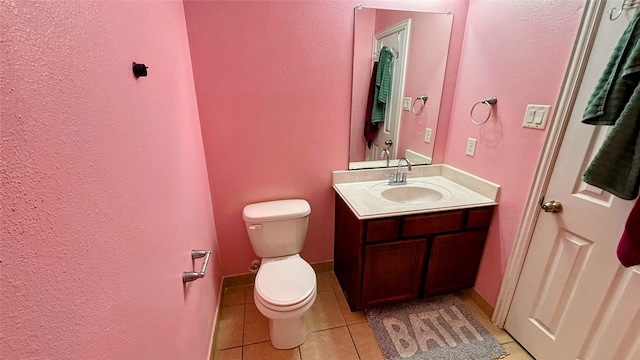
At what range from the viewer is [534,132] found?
50.7 inches

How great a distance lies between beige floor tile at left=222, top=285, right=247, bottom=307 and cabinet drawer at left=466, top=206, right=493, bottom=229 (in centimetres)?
160

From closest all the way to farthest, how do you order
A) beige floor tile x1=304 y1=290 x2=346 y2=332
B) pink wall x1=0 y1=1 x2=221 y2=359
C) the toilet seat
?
pink wall x1=0 y1=1 x2=221 y2=359
the toilet seat
beige floor tile x1=304 y1=290 x2=346 y2=332

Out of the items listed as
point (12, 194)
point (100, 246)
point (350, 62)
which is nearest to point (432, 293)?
point (350, 62)

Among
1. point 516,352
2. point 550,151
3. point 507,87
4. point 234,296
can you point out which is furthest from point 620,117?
point 234,296

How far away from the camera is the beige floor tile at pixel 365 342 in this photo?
1.43 meters

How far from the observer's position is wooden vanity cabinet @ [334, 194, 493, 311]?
1469 millimetres

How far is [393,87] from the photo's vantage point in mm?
1761

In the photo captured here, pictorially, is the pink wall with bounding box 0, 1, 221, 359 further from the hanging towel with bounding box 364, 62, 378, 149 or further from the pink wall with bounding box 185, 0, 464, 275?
the hanging towel with bounding box 364, 62, 378, 149

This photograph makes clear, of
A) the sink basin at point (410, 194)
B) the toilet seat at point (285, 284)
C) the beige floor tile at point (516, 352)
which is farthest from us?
the sink basin at point (410, 194)

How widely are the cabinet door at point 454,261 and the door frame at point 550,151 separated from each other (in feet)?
0.62

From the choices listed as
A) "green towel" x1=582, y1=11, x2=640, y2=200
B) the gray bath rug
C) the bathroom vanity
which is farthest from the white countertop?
the gray bath rug

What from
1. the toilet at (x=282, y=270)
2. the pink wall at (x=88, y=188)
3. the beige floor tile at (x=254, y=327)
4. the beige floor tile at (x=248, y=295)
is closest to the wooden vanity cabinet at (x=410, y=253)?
the toilet at (x=282, y=270)

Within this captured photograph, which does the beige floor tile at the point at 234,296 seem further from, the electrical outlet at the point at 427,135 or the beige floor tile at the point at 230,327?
the electrical outlet at the point at 427,135

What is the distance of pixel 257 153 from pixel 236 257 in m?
0.81
